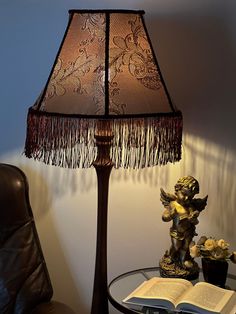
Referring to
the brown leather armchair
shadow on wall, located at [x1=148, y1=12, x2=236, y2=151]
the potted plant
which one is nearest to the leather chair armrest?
the brown leather armchair

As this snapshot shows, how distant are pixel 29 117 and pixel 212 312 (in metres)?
0.75

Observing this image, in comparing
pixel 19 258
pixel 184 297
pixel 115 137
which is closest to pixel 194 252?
pixel 184 297

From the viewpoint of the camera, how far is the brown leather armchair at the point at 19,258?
1677mm

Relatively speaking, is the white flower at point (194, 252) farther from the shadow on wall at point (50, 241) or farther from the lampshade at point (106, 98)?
the shadow on wall at point (50, 241)

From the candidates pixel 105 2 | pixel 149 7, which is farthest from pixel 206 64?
pixel 105 2

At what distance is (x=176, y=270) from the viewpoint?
173cm

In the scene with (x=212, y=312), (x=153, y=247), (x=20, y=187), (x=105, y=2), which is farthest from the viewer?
(x=153, y=247)

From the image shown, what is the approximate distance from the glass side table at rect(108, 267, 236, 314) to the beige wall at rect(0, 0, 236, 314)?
0.63 feet

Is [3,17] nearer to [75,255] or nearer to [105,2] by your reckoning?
[105,2]

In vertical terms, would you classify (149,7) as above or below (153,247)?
above

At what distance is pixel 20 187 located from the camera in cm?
178

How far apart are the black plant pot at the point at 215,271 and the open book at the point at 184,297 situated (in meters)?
0.05

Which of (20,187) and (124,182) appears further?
(124,182)

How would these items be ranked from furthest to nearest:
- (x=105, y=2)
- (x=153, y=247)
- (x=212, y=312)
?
1. (x=153, y=247)
2. (x=105, y=2)
3. (x=212, y=312)
